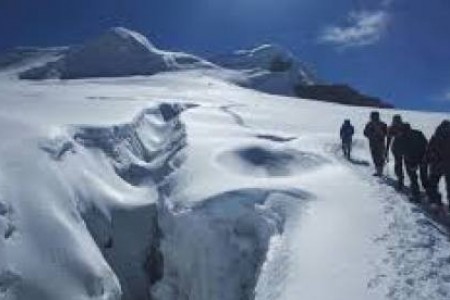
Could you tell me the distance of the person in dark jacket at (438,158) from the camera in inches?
705

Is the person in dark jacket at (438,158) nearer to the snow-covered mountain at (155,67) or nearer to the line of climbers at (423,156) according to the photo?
the line of climbers at (423,156)

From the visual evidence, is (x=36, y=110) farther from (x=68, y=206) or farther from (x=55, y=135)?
(x=68, y=206)

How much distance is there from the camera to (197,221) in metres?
20.3

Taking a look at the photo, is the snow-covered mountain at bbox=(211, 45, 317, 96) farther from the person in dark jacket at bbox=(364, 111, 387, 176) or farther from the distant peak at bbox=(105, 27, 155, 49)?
the person in dark jacket at bbox=(364, 111, 387, 176)

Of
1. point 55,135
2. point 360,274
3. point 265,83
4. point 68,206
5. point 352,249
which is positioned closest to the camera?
point 360,274

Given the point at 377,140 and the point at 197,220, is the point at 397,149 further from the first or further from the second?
the point at 197,220

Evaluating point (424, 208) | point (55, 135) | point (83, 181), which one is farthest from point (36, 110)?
point (424, 208)

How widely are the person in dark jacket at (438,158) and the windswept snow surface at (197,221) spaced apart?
0.88m

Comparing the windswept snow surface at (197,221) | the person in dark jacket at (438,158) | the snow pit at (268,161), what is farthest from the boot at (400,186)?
the snow pit at (268,161)

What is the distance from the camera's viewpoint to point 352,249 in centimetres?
1592

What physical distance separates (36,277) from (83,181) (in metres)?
6.07

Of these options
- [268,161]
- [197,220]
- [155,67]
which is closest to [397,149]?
[197,220]

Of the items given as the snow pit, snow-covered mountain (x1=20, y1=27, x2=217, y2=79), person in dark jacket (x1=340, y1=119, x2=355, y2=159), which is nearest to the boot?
the snow pit

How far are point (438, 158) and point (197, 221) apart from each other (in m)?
6.25
